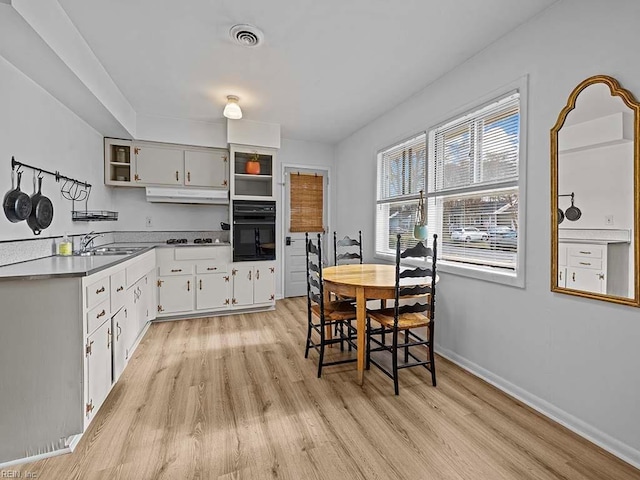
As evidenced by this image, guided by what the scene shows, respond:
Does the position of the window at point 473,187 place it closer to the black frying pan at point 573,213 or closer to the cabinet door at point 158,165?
the black frying pan at point 573,213

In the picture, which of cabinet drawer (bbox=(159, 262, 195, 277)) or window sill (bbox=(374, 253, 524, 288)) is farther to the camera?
cabinet drawer (bbox=(159, 262, 195, 277))

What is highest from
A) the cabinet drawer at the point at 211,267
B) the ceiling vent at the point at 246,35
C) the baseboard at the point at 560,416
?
the ceiling vent at the point at 246,35

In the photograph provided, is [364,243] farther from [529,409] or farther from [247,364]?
[529,409]

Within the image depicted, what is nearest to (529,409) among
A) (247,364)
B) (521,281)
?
(521,281)

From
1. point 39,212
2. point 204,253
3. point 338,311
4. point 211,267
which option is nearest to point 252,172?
point 204,253

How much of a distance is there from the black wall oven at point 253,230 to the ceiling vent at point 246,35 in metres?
2.11

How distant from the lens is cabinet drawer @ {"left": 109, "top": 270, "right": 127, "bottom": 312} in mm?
2193

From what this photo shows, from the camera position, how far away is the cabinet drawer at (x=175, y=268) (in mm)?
3816

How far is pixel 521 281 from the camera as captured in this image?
2164 mm

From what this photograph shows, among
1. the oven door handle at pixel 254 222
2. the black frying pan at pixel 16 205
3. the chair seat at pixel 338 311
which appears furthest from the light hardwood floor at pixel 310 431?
the oven door handle at pixel 254 222

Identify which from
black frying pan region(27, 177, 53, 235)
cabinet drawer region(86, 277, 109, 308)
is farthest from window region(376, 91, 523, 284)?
black frying pan region(27, 177, 53, 235)

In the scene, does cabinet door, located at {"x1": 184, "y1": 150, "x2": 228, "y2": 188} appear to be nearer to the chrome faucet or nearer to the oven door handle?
the oven door handle

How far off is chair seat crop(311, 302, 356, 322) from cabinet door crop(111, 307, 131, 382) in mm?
1516

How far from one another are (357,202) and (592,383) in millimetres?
3252
